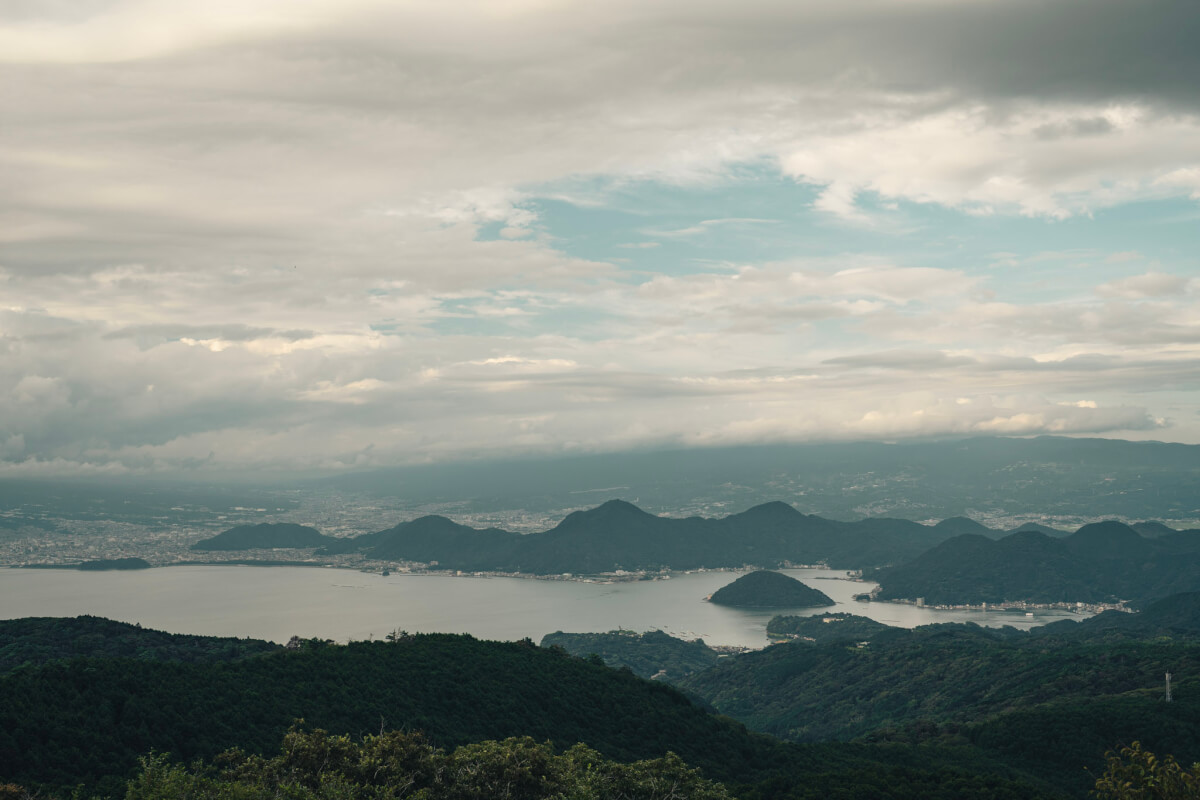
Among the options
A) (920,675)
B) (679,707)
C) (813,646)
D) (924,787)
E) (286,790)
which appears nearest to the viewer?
(286,790)

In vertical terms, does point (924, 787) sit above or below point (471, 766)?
below

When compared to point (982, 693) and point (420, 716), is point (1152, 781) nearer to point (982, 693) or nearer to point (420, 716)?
point (420, 716)

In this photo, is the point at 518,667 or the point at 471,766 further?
the point at 518,667

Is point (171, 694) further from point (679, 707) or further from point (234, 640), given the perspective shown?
point (679, 707)

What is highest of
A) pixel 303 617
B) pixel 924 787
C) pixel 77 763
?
pixel 77 763

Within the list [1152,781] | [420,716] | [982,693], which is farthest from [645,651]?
[1152,781]

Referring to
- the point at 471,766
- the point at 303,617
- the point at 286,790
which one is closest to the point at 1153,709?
the point at 471,766

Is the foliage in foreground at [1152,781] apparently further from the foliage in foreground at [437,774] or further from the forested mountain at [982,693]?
the forested mountain at [982,693]

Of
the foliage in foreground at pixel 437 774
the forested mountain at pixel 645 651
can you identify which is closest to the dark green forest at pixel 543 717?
the foliage in foreground at pixel 437 774
